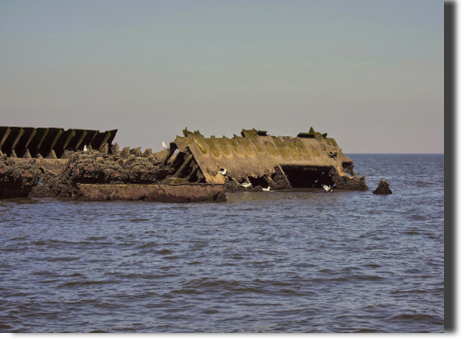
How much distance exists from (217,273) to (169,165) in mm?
15494

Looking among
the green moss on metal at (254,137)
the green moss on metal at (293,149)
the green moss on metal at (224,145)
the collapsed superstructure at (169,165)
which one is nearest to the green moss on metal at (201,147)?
the collapsed superstructure at (169,165)

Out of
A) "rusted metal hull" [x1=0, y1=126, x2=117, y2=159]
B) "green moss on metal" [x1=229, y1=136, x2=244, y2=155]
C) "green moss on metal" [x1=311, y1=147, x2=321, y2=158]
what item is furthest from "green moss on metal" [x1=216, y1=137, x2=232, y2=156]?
"rusted metal hull" [x1=0, y1=126, x2=117, y2=159]

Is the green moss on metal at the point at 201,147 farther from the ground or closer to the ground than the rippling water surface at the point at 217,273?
farther from the ground

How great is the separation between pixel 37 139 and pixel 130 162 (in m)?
7.48

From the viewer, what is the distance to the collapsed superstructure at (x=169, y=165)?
62.0 feet

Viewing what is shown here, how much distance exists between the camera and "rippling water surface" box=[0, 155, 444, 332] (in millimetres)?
5746

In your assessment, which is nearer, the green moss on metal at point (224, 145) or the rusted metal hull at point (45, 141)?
the rusted metal hull at point (45, 141)

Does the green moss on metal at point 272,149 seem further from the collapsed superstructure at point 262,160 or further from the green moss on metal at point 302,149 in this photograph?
the green moss on metal at point 302,149

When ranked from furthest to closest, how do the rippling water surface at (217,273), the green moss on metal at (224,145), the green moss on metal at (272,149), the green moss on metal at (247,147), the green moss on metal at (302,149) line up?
the green moss on metal at (302,149) < the green moss on metal at (272,149) < the green moss on metal at (247,147) < the green moss on metal at (224,145) < the rippling water surface at (217,273)

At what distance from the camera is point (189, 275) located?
784 centimetres

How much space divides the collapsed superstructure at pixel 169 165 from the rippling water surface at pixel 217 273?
352 cm

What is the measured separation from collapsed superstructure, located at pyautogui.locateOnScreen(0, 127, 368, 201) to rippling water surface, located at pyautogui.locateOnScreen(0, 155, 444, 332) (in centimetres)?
352
